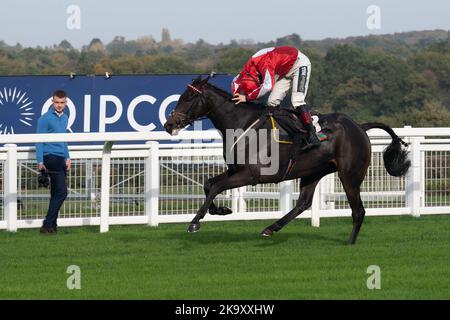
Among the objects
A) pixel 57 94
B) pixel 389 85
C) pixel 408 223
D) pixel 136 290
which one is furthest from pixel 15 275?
pixel 389 85

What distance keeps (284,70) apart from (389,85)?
47.9 m

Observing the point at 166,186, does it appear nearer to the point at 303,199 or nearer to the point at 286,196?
the point at 286,196

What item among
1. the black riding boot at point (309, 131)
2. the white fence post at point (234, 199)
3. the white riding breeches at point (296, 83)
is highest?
the white riding breeches at point (296, 83)

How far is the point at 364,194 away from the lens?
42.5ft

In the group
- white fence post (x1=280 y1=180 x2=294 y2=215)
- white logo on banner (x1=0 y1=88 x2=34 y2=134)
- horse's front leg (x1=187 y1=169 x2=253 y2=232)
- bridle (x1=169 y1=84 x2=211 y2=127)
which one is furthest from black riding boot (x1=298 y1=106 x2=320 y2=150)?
white logo on banner (x1=0 y1=88 x2=34 y2=134)

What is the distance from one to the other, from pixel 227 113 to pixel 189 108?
1.13 ft

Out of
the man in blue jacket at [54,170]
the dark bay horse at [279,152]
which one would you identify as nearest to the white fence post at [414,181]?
the dark bay horse at [279,152]

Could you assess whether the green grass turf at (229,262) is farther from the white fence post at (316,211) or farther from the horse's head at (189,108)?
the horse's head at (189,108)

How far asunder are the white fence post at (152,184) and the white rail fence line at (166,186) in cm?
1

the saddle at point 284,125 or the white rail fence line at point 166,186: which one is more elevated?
the saddle at point 284,125

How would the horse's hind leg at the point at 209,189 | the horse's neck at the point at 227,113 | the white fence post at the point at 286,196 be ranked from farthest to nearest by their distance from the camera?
1. the white fence post at the point at 286,196
2. the horse's neck at the point at 227,113
3. the horse's hind leg at the point at 209,189

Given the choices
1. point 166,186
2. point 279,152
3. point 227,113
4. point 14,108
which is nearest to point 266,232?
point 279,152

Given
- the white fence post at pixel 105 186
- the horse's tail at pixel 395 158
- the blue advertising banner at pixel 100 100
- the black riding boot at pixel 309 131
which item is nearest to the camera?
the black riding boot at pixel 309 131

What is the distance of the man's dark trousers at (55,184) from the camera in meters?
11.5
